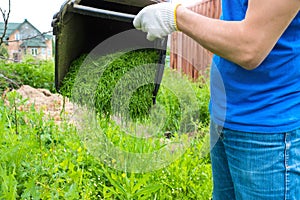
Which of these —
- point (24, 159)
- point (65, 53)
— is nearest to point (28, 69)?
point (65, 53)

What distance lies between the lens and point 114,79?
247 centimetres

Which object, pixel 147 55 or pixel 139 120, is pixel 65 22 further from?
pixel 139 120

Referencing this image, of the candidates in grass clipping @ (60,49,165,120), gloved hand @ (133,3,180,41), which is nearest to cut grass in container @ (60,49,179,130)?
grass clipping @ (60,49,165,120)

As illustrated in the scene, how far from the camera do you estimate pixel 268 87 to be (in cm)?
118

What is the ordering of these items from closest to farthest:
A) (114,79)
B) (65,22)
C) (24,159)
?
1. (24,159)
2. (65,22)
3. (114,79)

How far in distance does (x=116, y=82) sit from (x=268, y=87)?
142cm

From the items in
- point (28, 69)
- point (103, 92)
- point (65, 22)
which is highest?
point (65, 22)

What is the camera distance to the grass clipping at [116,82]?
241 cm

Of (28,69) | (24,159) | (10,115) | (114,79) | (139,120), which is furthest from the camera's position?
(28,69)

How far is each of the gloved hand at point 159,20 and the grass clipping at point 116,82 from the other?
1.04 m

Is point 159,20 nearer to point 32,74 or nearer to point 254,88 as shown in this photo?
point 254,88

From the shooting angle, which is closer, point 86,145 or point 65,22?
point 65,22

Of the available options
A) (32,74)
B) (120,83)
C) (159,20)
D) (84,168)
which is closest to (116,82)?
(120,83)

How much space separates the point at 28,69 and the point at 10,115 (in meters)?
3.09
